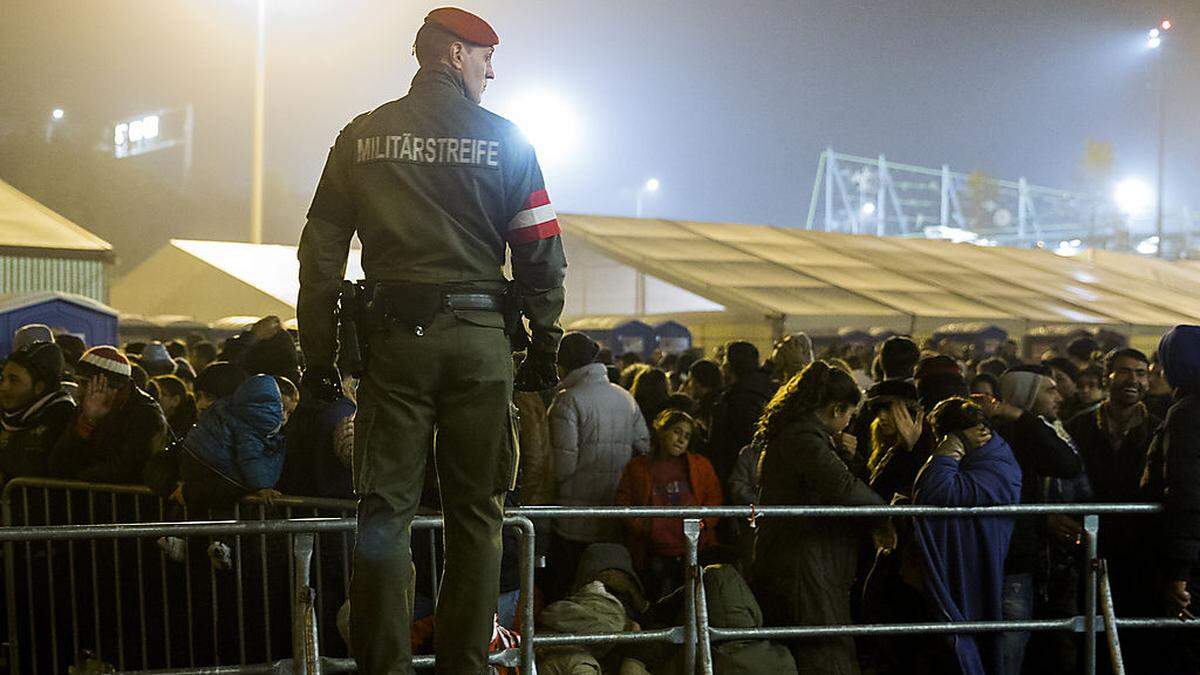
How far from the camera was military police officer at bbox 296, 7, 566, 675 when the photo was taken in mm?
3758

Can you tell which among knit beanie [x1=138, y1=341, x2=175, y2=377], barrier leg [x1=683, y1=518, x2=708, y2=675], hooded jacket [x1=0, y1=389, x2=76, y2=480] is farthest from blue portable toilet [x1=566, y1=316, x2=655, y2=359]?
barrier leg [x1=683, y1=518, x2=708, y2=675]

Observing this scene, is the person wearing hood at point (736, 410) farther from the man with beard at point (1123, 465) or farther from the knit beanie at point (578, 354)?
the man with beard at point (1123, 465)

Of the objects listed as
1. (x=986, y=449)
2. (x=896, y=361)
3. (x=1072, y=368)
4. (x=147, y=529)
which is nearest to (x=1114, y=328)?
(x=1072, y=368)

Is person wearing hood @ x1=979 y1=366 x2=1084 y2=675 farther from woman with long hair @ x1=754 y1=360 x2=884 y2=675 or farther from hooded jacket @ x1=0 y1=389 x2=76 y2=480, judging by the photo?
hooded jacket @ x1=0 y1=389 x2=76 y2=480

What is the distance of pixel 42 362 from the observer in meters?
7.64

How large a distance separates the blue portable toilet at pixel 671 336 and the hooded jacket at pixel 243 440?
19720 millimetres

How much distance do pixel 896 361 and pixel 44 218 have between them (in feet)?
78.2

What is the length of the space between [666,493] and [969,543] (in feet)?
6.20

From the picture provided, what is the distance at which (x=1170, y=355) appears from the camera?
575 cm

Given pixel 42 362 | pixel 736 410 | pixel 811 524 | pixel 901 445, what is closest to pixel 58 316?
pixel 42 362

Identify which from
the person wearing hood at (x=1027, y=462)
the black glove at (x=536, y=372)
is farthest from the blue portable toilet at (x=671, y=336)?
the black glove at (x=536, y=372)

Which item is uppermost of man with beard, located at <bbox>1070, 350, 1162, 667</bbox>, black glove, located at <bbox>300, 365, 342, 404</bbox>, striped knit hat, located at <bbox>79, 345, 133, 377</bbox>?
black glove, located at <bbox>300, 365, 342, 404</bbox>

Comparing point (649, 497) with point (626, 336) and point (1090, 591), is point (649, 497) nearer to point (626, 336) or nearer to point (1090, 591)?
point (1090, 591)

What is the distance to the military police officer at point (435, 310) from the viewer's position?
12.3ft
